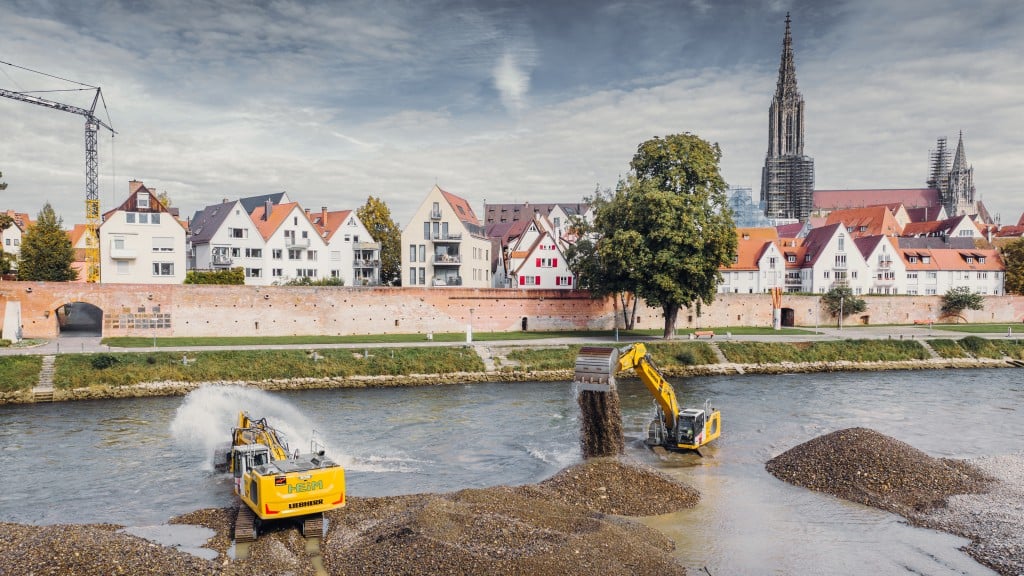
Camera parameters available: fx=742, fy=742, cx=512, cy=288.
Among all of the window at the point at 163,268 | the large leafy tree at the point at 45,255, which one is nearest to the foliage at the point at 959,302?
the window at the point at 163,268

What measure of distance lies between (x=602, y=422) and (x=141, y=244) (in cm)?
→ 4929

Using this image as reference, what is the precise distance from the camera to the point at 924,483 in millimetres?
21906

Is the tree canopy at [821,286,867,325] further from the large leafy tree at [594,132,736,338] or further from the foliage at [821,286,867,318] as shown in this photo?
the large leafy tree at [594,132,736,338]

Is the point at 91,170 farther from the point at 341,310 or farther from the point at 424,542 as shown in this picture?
the point at 424,542

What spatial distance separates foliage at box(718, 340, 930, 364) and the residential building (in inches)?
1740

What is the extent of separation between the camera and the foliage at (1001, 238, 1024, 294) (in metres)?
83.5

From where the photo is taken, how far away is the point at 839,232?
83062 mm

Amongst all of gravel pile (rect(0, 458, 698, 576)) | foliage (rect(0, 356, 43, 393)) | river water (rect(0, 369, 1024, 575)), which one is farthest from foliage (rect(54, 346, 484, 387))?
gravel pile (rect(0, 458, 698, 576))

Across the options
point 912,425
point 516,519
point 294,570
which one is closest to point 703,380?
point 912,425

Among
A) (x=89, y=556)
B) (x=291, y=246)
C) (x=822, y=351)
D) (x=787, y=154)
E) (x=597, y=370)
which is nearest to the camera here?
(x=89, y=556)

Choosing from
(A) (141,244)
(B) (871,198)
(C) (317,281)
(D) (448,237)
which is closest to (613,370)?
(D) (448,237)

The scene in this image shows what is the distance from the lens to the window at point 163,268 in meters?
61.0

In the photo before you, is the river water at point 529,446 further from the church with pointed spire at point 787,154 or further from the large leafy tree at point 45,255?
the church with pointed spire at point 787,154

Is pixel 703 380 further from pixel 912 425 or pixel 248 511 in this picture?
pixel 248 511
